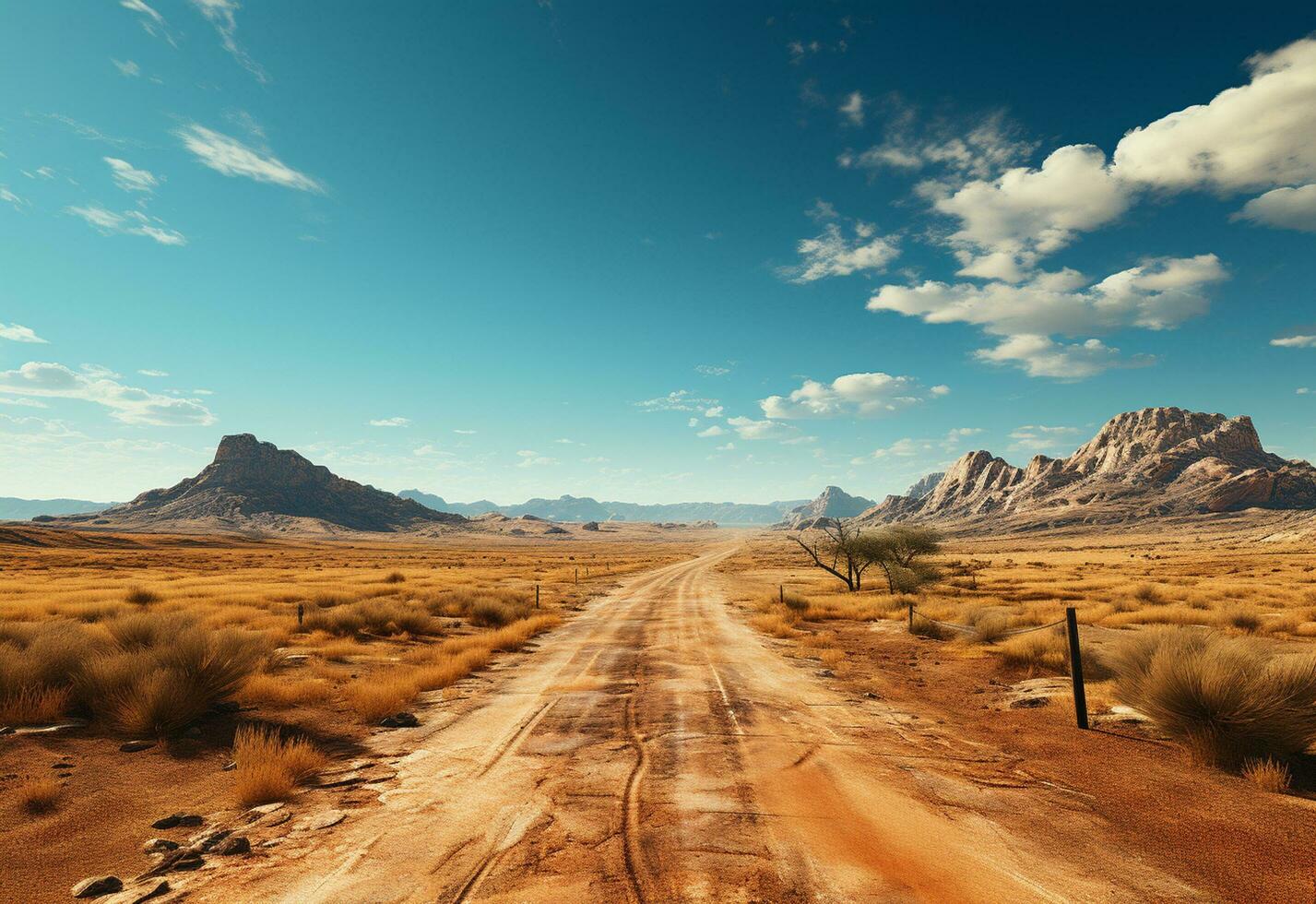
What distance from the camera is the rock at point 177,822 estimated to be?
6.19 m

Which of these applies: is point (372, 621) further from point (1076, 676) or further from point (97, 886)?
point (1076, 676)

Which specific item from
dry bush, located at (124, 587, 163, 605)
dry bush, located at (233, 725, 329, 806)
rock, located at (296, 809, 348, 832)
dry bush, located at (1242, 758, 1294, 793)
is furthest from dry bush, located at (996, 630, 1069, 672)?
dry bush, located at (124, 587, 163, 605)

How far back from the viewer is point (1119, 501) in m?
164

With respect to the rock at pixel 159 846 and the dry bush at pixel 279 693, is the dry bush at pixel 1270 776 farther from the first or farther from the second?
the dry bush at pixel 279 693

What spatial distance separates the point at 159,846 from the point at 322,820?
4.82 ft

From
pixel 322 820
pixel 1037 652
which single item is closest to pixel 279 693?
pixel 322 820

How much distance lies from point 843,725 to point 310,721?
32.1ft

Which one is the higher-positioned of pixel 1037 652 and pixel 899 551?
pixel 899 551

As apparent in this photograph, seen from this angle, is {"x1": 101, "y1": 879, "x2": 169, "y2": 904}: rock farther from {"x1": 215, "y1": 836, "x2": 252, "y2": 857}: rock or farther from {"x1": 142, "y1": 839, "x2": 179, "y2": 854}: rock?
{"x1": 142, "y1": 839, "x2": 179, "y2": 854}: rock

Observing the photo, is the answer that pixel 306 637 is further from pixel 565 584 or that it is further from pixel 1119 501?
pixel 1119 501

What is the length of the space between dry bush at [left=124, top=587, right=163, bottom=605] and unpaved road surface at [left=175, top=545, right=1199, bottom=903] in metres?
24.8

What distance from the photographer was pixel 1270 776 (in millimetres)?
7000

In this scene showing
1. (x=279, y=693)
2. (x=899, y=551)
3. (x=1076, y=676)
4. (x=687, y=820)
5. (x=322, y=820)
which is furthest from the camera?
(x=899, y=551)

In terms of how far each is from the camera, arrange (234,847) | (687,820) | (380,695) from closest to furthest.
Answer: (234,847) < (687,820) < (380,695)
